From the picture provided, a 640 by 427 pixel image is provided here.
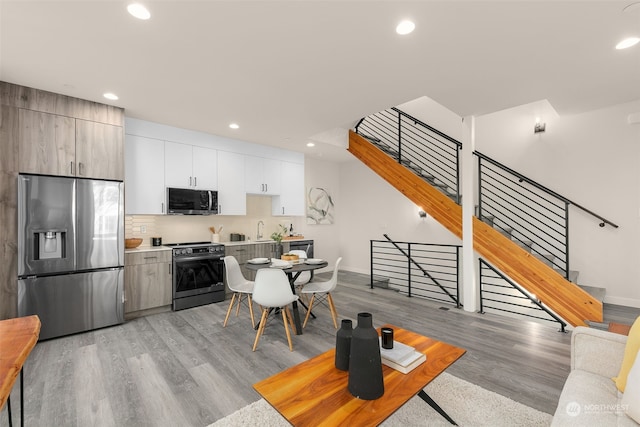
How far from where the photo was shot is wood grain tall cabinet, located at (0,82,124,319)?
296 centimetres

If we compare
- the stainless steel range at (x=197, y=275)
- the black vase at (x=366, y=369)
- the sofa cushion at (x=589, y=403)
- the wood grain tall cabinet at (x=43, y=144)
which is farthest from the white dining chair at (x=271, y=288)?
the wood grain tall cabinet at (x=43, y=144)

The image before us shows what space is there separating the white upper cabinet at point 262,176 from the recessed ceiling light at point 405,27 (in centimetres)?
372

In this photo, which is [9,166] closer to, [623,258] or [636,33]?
[636,33]

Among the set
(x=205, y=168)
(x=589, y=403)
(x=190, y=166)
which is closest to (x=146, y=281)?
(x=190, y=166)

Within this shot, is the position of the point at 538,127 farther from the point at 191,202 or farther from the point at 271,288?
the point at 191,202

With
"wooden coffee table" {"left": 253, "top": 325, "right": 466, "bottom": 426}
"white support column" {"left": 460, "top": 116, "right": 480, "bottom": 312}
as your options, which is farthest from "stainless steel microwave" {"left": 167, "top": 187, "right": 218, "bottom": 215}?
"white support column" {"left": 460, "top": 116, "right": 480, "bottom": 312}

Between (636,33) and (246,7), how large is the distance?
3.08m

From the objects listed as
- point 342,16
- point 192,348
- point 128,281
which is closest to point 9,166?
point 128,281

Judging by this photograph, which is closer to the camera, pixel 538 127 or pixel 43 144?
pixel 43 144

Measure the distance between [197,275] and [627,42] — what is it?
5424 millimetres

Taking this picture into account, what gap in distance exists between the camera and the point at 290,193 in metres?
6.04

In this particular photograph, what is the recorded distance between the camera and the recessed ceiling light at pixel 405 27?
2104mm

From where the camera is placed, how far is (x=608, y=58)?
2.62 meters

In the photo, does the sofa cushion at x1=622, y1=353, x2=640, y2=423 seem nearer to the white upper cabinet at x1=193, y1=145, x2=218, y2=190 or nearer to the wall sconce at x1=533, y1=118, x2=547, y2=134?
the wall sconce at x1=533, y1=118, x2=547, y2=134
